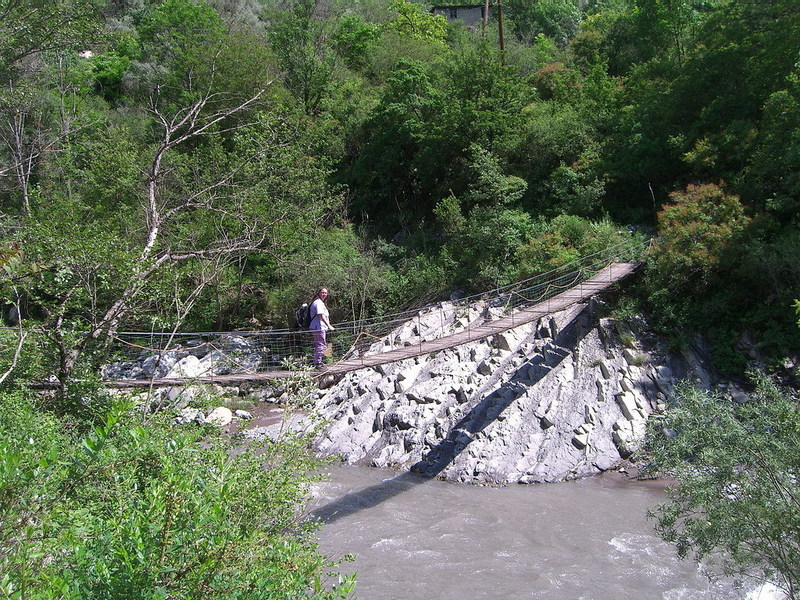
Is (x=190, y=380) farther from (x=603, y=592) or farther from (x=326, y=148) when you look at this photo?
(x=326, y=148)

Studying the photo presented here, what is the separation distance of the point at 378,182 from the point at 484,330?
8.48 meters

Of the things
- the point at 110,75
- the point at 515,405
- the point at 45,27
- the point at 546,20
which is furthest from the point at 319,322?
the point at 546,20

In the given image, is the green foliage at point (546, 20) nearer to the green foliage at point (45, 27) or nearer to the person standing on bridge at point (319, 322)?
the person standing on bridge at point (319, 322)

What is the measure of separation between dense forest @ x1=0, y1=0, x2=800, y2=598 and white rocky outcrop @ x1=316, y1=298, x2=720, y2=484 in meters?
0.95

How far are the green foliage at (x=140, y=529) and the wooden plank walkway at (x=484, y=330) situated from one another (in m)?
4.22

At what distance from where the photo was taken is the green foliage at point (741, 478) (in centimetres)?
396

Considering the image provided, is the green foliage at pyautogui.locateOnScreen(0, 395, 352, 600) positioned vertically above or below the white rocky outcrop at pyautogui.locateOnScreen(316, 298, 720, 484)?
above

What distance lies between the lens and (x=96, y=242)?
18.2ft

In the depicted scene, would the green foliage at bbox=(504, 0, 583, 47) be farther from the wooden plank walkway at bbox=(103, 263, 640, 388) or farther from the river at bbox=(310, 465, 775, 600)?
the river at bbox=(310, 465, 775, 600)

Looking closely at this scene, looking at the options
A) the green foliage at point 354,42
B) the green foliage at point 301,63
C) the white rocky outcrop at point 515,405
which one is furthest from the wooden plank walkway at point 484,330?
the green foliage at point 354,42

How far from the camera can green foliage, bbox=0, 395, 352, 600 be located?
2.35m

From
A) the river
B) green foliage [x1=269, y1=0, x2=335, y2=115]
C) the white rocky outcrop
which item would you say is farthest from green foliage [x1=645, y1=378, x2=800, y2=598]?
green foliage [x1=269, y1=0, x2=335, y2=115]

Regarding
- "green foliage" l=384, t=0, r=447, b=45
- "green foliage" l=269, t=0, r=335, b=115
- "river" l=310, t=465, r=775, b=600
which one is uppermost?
"green foliage" l=384, t=0, r=447, b=45

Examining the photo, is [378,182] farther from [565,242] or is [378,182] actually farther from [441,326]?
[441,326]
